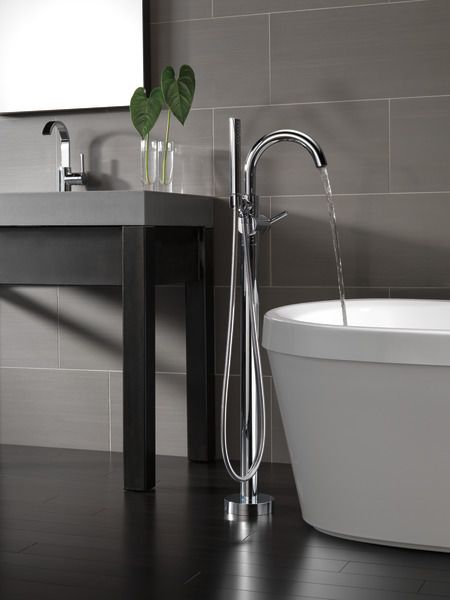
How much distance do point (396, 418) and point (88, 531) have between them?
0.93m

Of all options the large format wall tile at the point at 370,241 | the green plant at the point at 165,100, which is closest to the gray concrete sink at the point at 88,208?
the green plant at the point at 165,100

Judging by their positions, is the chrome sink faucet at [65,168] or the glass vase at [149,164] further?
the chrome sink faucet at [65,168]

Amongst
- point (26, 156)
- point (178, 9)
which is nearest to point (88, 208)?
point (26, 156)

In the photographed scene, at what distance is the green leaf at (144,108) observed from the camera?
3488 millimetres

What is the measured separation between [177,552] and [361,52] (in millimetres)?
1865

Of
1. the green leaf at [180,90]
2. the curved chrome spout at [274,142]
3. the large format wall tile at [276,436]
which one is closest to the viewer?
the curved chrome spout at [274,142]

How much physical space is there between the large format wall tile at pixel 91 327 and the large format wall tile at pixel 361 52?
3.33ft

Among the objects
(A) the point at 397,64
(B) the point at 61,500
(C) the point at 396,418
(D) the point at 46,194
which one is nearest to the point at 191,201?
(D) the point at 46,194

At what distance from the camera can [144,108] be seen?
11.5ft

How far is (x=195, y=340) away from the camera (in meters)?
3.56

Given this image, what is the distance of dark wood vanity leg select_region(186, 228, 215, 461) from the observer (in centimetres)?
354

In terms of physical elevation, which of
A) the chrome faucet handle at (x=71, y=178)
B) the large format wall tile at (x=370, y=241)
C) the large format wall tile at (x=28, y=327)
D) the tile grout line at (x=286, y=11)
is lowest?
the large format wall tile at (x=28, y=327)

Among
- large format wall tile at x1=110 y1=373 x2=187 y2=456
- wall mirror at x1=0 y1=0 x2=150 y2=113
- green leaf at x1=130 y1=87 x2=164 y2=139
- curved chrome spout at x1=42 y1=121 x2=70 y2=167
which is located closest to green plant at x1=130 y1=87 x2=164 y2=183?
green leaf at x1=130 y1=87 x2=164 y2=139

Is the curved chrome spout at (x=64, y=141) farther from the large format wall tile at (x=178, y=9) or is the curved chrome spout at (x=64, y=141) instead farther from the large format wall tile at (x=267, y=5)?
the large format wall tile at (x=267, y=5)
